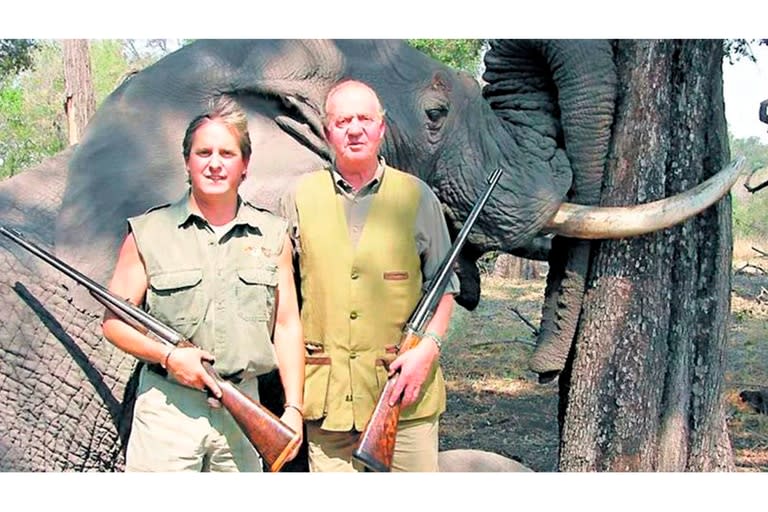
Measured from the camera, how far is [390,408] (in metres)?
3.12

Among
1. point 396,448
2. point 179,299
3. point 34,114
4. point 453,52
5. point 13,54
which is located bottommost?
point 396,448

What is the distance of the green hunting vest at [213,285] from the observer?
300cm

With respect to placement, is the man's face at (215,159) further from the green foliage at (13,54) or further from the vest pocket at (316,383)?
the green foliage at (13,54)

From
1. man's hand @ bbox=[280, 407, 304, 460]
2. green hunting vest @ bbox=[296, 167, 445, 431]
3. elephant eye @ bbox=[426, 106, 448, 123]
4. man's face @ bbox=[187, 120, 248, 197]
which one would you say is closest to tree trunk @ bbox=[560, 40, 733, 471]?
elephant eye @ bbox=[426, 106, 448, 123]

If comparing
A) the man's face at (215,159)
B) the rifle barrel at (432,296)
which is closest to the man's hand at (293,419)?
the rifle barrel at (432,296)

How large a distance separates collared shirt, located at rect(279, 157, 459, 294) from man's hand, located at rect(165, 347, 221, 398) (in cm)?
53

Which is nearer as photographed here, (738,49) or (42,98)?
(738,49)

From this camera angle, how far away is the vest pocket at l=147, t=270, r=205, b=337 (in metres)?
2.99

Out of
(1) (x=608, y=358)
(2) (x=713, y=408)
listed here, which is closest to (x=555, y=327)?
(1) (x=608, y=358)

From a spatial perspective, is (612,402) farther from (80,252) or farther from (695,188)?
(80,252)

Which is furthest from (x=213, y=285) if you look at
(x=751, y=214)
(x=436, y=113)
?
(x=751, y=214)

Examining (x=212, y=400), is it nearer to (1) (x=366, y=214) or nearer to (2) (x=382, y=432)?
(2) (x=382, y=432)

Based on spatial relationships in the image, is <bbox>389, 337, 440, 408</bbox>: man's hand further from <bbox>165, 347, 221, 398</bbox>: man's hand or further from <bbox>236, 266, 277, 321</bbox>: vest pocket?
<bbox>165, 347, 221, 398</bbox>: man's hand

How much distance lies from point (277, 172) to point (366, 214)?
0.49 meters
